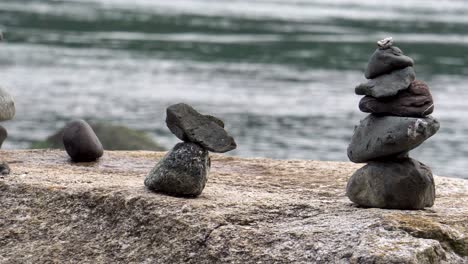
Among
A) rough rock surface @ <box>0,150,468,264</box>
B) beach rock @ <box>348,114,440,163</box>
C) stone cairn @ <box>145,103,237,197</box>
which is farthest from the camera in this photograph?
stone cairn @ <box>145,103,237,197</box>

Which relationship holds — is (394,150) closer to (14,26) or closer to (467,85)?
(467,85)

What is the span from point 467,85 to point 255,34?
27.8 meters

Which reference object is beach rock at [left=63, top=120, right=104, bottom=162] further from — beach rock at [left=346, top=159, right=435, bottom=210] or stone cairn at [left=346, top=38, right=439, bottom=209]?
beach rock at [left=346, top=159, right=435, bottom=210]

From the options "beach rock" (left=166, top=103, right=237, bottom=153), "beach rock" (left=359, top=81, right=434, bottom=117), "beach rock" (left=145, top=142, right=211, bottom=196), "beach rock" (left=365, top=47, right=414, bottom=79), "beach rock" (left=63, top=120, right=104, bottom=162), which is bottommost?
"beach rock" (left=63, top=120, right=104, bottom=162)

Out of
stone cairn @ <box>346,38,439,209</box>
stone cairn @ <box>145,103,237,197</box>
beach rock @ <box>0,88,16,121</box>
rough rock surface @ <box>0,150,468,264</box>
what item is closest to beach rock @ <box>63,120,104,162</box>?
beach rock @ <box>0,88,16,121</box>

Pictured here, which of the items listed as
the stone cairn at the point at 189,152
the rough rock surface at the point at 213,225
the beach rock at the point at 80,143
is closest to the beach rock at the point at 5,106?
the rough rock surface at the point at 213,225

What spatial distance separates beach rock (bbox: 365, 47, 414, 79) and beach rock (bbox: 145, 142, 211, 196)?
1905 mm

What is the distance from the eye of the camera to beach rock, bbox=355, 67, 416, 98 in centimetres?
941

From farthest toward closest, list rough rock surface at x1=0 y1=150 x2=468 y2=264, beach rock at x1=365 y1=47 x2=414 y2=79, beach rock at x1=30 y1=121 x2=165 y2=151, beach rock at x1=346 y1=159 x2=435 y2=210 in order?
beach rock at x1=30 y1=121 x2=165 y2=151 < beach rock at x1=365 y1=47 x2=414 y2=79 < beach rock at x1=346 y1=159 x2=435 y2=210 < rough rock surface at x1=0 y1=150 x2=468 y2=264

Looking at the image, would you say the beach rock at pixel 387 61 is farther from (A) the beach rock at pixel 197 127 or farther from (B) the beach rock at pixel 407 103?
(A) the beach rock at pixel 197 127

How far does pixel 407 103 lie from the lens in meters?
9.46

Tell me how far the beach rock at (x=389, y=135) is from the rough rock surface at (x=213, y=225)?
56 cm

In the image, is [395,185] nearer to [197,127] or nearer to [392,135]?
[392,135]

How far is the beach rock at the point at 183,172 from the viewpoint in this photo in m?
9.90
